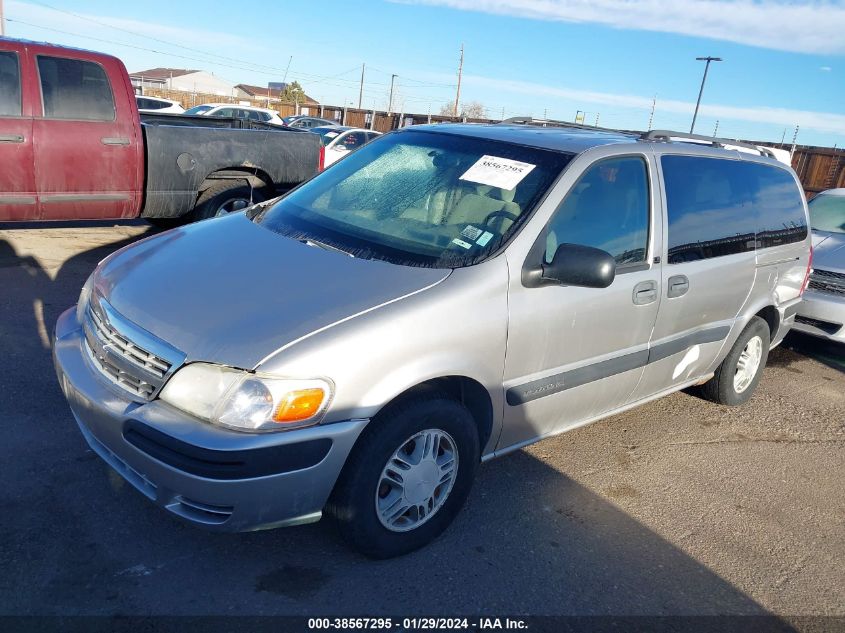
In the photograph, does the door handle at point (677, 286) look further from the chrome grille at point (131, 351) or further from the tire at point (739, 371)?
the chrome grille at point (131, 351)

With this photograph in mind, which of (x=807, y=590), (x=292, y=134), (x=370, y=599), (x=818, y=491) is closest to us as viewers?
(x=370, y=599)

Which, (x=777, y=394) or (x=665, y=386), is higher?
(x=665, y=386)

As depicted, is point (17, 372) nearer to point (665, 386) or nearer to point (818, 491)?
point (665, 386)

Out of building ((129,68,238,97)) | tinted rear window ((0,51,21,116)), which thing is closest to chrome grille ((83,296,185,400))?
tinted rear window ((0,51,21,116))

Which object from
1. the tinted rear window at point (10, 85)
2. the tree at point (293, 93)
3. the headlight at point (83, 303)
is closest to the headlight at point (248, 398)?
the headlight at point (83, 303)

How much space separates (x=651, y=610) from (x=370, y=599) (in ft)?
3.83

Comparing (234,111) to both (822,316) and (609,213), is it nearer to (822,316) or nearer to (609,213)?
(822,316)

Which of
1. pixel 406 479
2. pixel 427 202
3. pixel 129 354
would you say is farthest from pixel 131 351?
pixel 427 202

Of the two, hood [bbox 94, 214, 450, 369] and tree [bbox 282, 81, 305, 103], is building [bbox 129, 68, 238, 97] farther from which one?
hood [bbox 94, 214, 450, 369]

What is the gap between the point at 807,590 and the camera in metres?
3.11

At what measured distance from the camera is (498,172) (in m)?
3.41

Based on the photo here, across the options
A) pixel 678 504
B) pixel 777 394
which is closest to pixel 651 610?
pixel 678 504

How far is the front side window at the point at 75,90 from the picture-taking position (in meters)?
6.18

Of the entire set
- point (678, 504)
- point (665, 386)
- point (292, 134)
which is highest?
point (292, 134)
